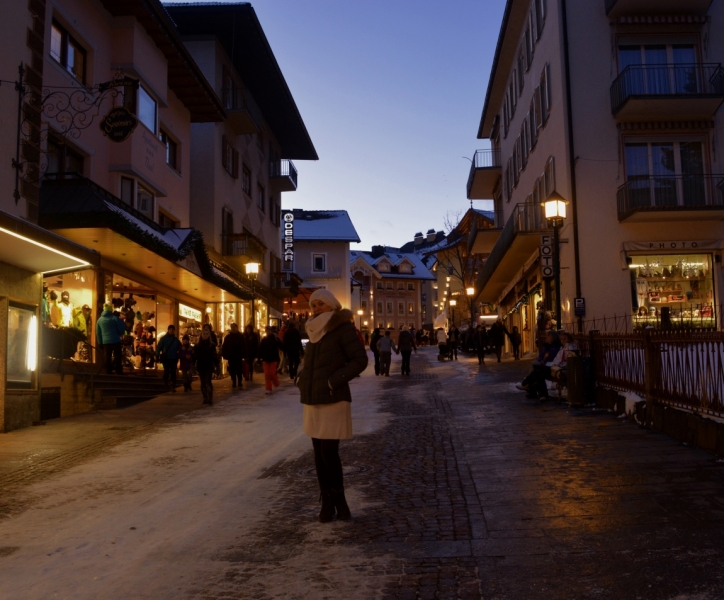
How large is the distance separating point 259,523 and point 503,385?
44.8ft

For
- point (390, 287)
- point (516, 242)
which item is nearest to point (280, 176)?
point (516, 242)

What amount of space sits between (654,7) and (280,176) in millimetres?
22428

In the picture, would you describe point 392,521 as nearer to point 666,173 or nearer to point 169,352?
point 169,352

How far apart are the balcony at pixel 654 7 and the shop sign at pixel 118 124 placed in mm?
16081

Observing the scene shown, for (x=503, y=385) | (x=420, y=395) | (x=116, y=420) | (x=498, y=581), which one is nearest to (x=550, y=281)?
(x=503, y=385)

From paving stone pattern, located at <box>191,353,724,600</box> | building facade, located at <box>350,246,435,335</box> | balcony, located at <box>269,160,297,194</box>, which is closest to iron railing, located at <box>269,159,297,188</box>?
balcony, located at <box>269,160,297,194</box>

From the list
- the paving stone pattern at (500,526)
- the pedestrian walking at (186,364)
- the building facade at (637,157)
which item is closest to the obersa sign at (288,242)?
the building facade at (637,157)

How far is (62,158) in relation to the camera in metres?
17.2

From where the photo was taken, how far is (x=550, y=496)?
6703mm

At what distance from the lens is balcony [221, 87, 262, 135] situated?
31.6m

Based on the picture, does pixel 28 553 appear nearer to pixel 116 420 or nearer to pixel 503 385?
pixel 116 420

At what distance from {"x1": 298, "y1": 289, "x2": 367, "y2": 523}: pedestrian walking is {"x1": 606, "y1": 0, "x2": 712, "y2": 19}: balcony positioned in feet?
72.3

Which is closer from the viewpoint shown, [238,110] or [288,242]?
[238,110]

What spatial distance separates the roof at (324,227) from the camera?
7094cm
